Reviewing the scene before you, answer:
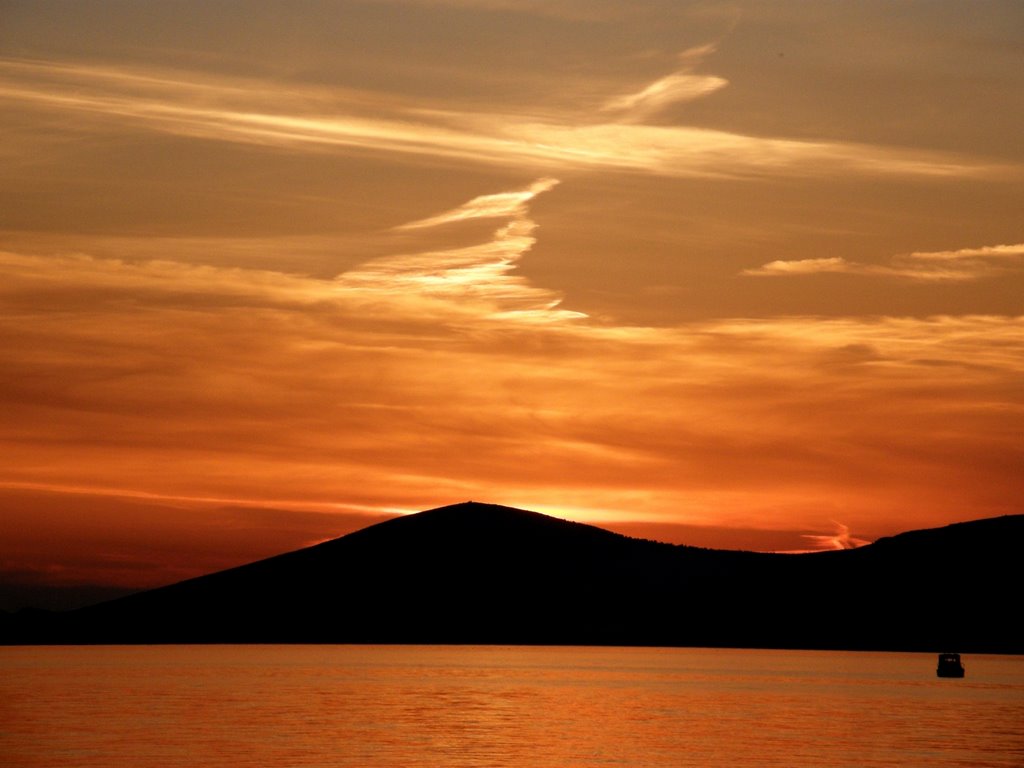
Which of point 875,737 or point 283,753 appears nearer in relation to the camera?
point 283,753

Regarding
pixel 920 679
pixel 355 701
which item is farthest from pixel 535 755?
pixel 920 679

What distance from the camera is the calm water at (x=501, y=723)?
79.3 meters

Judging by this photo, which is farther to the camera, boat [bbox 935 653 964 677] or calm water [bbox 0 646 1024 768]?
boat [bbox 935 653 964 677]

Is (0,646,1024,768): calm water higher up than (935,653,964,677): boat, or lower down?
lower down

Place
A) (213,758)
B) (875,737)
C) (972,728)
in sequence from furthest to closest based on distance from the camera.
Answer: (972,728), (875,737), (213,758)

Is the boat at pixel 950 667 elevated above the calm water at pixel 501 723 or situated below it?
above

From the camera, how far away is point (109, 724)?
97375 mm

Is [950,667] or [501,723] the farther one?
[950,667]

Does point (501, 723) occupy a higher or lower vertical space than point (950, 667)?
lower

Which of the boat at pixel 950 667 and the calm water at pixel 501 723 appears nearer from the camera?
the calm water at pixel 501 723

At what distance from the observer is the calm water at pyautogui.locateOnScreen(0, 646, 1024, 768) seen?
79.3m

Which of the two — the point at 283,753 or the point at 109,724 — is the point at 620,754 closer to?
the point at 283,753

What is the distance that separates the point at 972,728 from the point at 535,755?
33.3 m

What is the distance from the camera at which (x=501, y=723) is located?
3964 inches
